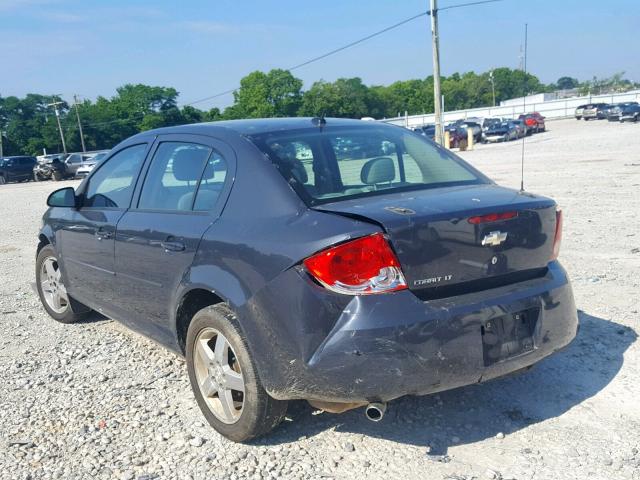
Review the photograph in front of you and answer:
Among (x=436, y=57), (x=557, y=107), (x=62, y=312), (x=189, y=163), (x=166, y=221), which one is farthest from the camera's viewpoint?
(x=557, y=107)

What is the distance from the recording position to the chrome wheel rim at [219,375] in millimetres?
3393

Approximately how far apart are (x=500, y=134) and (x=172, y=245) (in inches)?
1725

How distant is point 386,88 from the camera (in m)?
132

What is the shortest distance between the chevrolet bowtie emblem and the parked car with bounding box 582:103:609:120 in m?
64.0

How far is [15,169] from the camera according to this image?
1658 inches

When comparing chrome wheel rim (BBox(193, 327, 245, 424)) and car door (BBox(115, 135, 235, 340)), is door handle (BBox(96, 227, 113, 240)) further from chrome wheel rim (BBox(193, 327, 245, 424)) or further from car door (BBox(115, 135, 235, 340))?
chrome wheel rim (BBox(193, 327, 245, 424))

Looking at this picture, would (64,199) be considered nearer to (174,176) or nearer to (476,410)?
(174,176)

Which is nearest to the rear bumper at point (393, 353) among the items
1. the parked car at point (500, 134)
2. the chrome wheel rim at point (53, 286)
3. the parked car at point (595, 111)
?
the chrome wheel rim at point (53, 286)

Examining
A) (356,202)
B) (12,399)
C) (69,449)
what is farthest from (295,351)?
(12,399)

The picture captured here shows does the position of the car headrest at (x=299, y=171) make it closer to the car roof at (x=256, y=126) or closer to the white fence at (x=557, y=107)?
the car roof at (x=256, y=126)

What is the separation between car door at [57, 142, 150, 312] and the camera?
446cm

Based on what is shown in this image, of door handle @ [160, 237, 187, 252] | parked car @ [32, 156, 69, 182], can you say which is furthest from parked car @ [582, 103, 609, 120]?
door handle @ [160, 237, 187, 252]

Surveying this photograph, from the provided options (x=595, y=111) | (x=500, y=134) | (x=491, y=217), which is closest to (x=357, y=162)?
(x=491, y=217)

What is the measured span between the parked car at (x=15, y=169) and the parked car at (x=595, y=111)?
50.9 m
